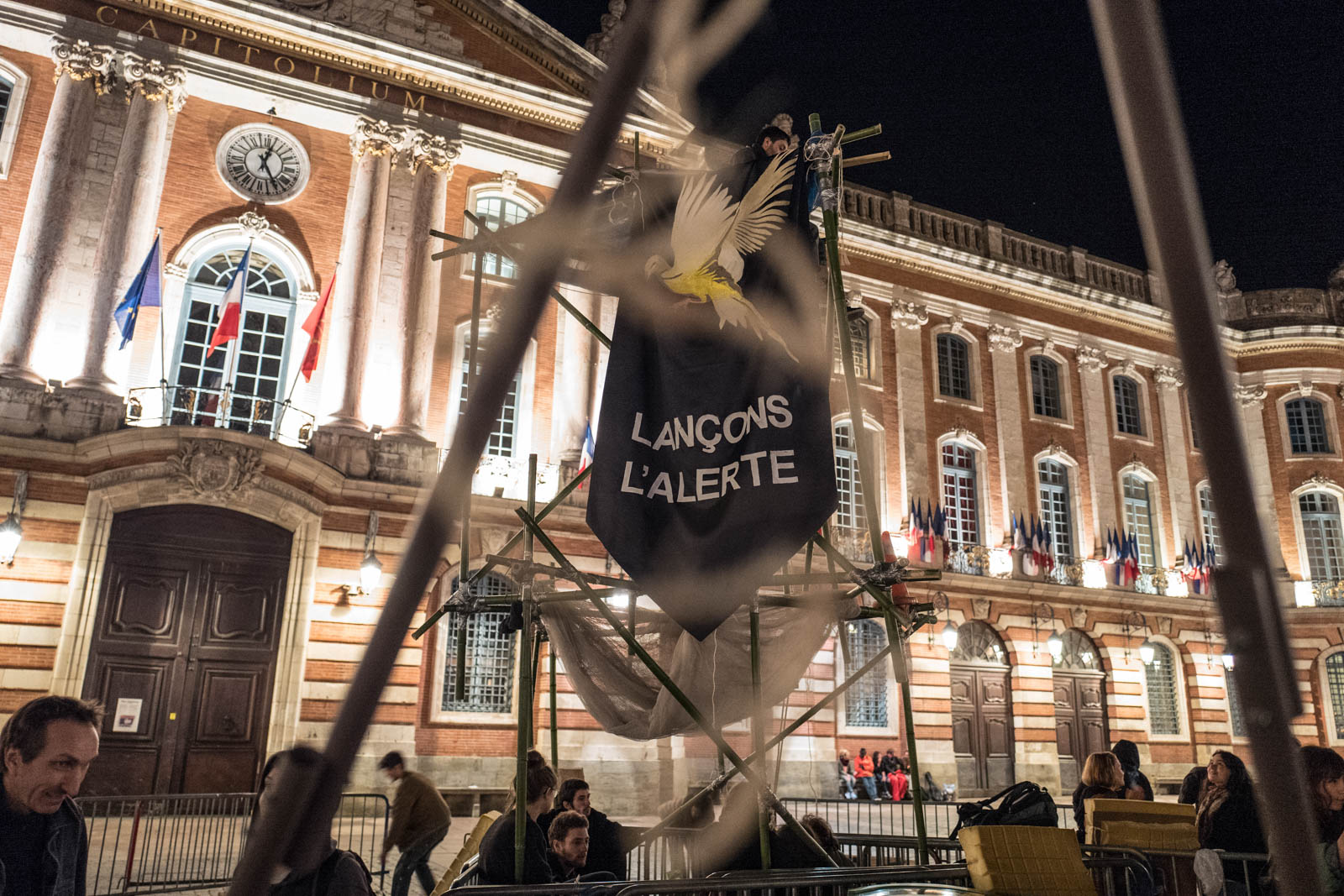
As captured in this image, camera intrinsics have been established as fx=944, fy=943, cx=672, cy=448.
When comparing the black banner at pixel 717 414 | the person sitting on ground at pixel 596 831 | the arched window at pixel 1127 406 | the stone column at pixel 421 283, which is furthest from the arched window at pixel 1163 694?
the black banner at pixel 717 414

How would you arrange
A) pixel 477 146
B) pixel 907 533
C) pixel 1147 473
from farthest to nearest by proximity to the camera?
pixel 1147 473, pixel 907 533, pixel 477 146

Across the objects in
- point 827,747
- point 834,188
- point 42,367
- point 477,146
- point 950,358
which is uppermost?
point 477,146

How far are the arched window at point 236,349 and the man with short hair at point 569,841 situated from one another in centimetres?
1154

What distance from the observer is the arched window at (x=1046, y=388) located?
24.8 metres

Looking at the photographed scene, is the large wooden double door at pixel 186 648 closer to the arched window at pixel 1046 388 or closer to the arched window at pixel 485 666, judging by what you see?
the arched window at pixel 485 666

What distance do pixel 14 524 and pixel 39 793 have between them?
11721 millimetres

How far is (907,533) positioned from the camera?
Answer: 21406mm

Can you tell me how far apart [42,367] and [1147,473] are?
25034mm

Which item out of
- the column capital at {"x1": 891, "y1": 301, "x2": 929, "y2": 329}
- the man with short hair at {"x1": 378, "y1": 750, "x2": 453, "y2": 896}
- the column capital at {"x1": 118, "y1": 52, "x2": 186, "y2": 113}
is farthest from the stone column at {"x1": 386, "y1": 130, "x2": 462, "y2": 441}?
the column capital at {"x1": 891, "y1": 301, "x2": 929, "y2": 329}

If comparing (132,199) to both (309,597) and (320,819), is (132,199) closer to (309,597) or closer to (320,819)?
(309,597)

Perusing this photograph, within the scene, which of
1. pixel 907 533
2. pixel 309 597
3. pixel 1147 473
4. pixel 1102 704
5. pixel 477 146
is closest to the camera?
pixel 309 597

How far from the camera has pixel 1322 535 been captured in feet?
86.3

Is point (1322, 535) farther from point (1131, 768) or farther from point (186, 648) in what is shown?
point (186, 648)

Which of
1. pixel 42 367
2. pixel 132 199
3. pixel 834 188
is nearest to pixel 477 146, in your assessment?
pixel 132 199
